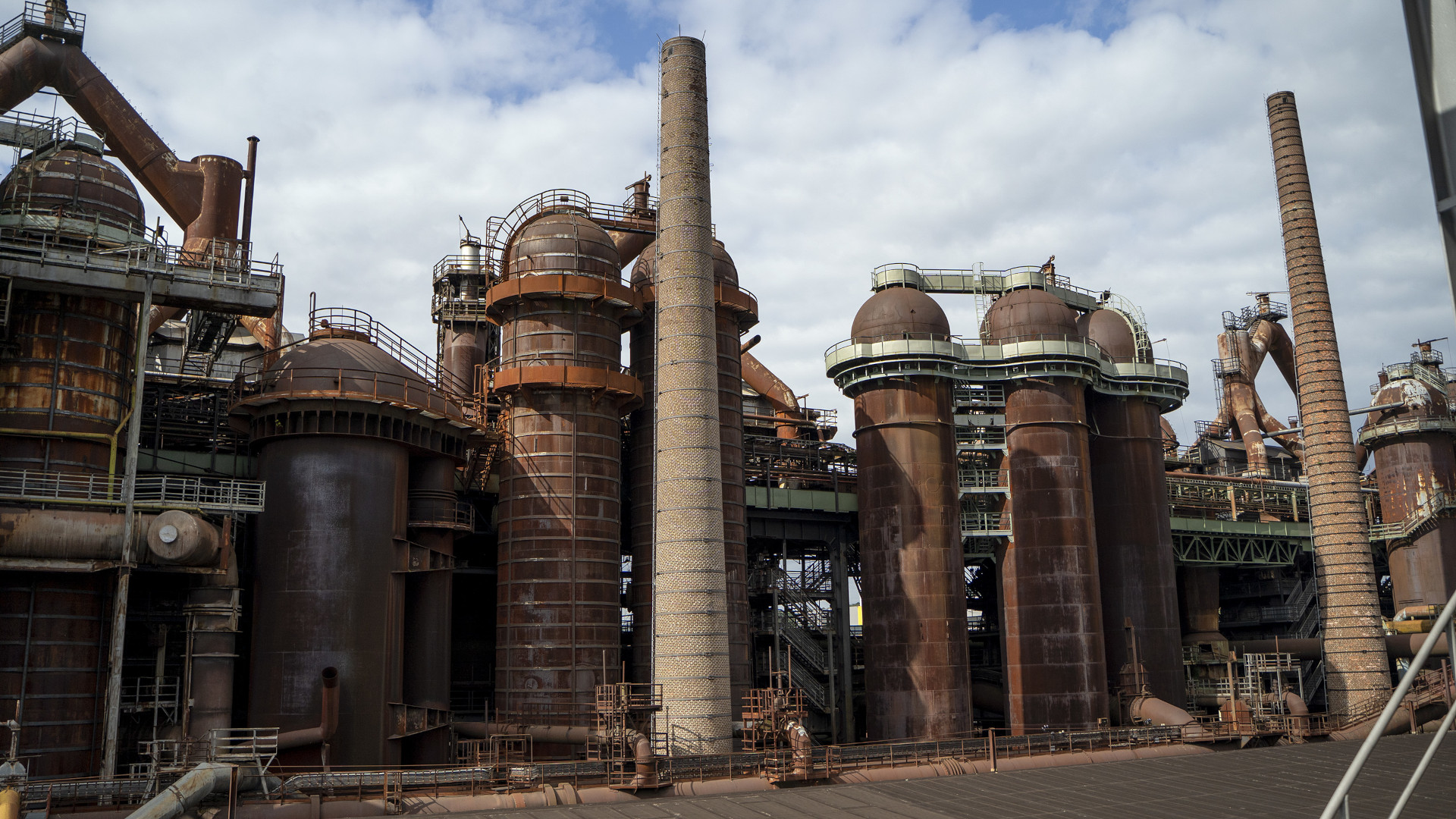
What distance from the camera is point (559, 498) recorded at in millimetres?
40969

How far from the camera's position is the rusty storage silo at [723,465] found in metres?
43.7

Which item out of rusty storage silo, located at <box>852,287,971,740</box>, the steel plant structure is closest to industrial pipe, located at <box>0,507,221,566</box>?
the steel plant structure

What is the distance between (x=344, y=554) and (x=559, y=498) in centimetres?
832

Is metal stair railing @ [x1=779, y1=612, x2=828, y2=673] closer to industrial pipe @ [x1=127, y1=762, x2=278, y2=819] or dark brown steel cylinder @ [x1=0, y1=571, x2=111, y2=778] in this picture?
industrial pipe @ [x1=127, y1=762, x2=278, y2=819]

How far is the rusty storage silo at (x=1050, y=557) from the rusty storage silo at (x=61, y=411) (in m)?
35.9

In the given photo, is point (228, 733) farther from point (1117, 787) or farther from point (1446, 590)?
point (1446, 590)

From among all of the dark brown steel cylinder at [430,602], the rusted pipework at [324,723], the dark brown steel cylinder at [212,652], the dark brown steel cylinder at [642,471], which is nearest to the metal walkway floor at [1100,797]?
the rusted pipework at [324,723]

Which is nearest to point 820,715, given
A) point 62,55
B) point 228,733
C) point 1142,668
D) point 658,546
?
Result: point 1142,668

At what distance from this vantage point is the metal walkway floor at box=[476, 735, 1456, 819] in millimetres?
26531

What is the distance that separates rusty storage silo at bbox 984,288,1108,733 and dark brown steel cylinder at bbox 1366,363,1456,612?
2683 cm

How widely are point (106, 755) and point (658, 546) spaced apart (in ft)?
53.8

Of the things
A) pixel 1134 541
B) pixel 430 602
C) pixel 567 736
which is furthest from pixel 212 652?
pixel 1134 541

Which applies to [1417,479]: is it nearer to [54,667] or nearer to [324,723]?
[324,723]

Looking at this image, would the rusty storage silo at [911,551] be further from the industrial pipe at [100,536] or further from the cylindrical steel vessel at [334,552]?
the industrial pipe at [100,536]
